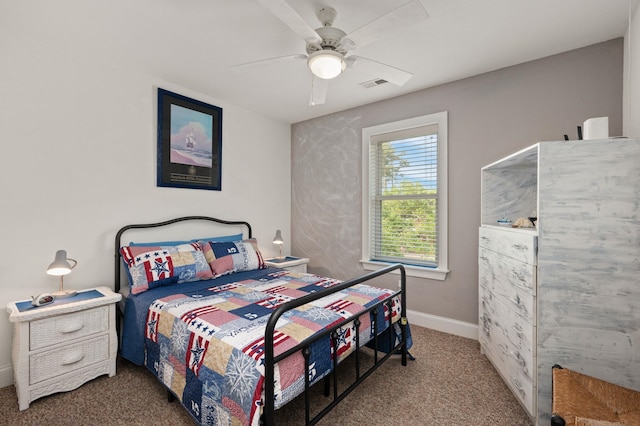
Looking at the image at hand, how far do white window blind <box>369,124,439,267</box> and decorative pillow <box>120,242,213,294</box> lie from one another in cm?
198

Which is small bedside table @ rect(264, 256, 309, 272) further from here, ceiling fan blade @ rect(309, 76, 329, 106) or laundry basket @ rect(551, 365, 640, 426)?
laundry basket @ rect(551, 365, 640, 426)

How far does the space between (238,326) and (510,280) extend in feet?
5.77

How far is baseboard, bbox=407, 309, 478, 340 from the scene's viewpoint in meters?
2.88

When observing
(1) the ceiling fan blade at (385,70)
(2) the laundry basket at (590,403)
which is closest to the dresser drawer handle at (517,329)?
(2) the laundry basket at (590,403)

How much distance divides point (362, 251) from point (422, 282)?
2.59 ft

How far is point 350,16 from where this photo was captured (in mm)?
2012

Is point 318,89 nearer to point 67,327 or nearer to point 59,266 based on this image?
point 59,266

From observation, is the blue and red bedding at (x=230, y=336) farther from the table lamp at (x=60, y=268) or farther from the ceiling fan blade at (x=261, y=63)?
the ceiling fan blade at (x=261, y=63)

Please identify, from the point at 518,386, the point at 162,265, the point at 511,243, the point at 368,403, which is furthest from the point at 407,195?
the point at 162,265

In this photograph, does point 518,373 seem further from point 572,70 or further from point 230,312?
point 572,70

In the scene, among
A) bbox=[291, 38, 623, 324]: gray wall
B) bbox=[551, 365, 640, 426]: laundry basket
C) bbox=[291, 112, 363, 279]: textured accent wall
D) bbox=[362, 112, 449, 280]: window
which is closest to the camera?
bbox=[551, 365, 640, 426]: laundry basket

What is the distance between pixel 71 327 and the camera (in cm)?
204

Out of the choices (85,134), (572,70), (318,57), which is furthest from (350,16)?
(85,134)

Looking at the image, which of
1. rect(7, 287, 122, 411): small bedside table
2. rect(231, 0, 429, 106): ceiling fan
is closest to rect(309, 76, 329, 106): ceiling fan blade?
rect(231, 0, 429, 106): ceiling fan
